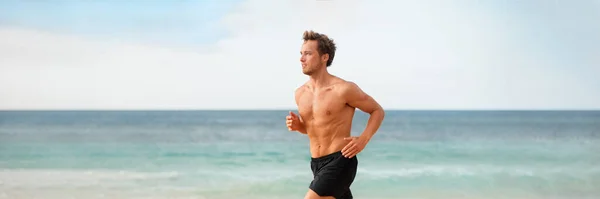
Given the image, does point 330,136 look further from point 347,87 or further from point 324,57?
point 324,57

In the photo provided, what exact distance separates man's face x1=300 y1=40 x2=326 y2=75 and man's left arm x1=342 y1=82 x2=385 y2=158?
186 mm

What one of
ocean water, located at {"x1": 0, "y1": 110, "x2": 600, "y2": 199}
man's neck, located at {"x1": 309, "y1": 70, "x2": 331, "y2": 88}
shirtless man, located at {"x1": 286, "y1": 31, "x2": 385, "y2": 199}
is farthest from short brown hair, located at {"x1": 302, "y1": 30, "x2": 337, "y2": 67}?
ocean water, located at {"x1": 0, "y1": 110, "x2": 600, "y2": 199}

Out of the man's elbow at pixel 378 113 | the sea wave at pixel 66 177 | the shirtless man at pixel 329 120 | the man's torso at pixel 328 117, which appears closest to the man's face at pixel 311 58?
the shirtless man at pixel 329 120

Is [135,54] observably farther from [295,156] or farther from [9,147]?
[295,156]

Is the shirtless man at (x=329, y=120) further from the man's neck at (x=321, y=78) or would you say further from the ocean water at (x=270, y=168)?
the ocean water at (x=270, y=168)

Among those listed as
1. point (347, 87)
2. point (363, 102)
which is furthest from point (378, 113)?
point (347, 87)

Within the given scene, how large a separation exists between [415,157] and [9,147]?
10148 mm

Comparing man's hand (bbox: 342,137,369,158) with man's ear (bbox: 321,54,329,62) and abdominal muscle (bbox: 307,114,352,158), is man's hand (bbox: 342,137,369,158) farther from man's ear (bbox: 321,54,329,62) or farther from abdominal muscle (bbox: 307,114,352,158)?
man's ear (bbox: 321,54,329,62)

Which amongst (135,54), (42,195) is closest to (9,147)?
(135,54)

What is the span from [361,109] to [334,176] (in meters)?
0.35

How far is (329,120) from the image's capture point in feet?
13.3

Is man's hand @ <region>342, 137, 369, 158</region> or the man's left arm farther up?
the man's left arm

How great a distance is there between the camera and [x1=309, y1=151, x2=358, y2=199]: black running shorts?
13.0ft

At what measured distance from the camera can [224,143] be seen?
71.0 feet
